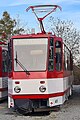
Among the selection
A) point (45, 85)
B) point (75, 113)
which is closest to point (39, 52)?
point (45, 85)

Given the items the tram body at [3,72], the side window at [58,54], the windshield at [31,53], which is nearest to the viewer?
the windshield at [31,53]

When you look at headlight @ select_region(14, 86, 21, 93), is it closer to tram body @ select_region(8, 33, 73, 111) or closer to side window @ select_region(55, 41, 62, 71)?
tram body @ select_region(8, 33, 73, 111)

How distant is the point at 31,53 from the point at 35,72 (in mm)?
855

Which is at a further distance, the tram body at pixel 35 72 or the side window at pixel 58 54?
the side window at pixel 58 54

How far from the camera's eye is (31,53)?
17.1m

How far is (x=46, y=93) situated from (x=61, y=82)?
1223mm

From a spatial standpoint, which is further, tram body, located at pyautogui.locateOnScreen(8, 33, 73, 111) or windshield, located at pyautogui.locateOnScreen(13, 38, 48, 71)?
windshield, located at pyautogui.locateOnScreen(13, 38, 48, 71)

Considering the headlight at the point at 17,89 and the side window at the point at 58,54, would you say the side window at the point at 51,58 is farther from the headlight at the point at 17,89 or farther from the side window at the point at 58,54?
the headlight at the point at 17,89

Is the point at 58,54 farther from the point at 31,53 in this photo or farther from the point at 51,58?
the point at 31,53

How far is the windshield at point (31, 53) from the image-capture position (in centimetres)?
1694

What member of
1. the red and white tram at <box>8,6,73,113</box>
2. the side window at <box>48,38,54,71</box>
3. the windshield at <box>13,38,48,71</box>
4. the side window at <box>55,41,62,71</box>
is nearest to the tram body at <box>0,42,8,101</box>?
the red and white tram at <box>8,6,73,113</box>

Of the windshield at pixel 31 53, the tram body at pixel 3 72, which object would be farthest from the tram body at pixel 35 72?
the tram body at pixel 3 72

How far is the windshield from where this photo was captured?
16938mm

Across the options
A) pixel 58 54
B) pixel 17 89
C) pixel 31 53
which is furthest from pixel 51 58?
pixel 17 89
